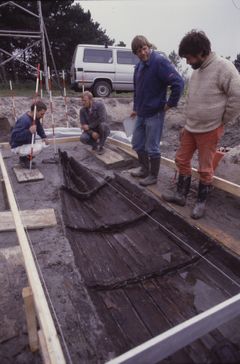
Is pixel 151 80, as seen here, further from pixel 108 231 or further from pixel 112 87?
pixel 112 87

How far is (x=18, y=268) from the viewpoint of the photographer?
2.81m

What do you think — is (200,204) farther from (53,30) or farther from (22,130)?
(53,30)

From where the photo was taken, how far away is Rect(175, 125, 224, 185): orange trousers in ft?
10.6

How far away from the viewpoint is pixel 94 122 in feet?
20.5

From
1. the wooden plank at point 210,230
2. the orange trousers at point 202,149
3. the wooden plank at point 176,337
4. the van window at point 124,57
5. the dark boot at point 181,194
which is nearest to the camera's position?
the wooden plank at point 176,337

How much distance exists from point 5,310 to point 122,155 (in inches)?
160

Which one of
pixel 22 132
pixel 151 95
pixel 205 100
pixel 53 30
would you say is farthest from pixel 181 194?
pixel 53 30

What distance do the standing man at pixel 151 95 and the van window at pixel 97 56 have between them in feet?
27.5

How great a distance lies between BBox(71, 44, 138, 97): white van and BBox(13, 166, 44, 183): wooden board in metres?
7.40

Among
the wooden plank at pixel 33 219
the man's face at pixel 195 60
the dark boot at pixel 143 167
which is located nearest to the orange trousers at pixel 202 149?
the man's face at pixel 195 60

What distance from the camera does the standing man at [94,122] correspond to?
6.12 meters

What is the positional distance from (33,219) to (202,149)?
207 centimetres

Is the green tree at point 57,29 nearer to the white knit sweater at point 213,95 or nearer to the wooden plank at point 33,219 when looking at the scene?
the wooden plank at point 33,219

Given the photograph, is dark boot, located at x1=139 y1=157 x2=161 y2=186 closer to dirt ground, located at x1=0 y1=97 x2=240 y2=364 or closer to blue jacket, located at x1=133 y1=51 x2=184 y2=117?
dirt ground, located at x1=0 y1=97 x2=240 y2=364
